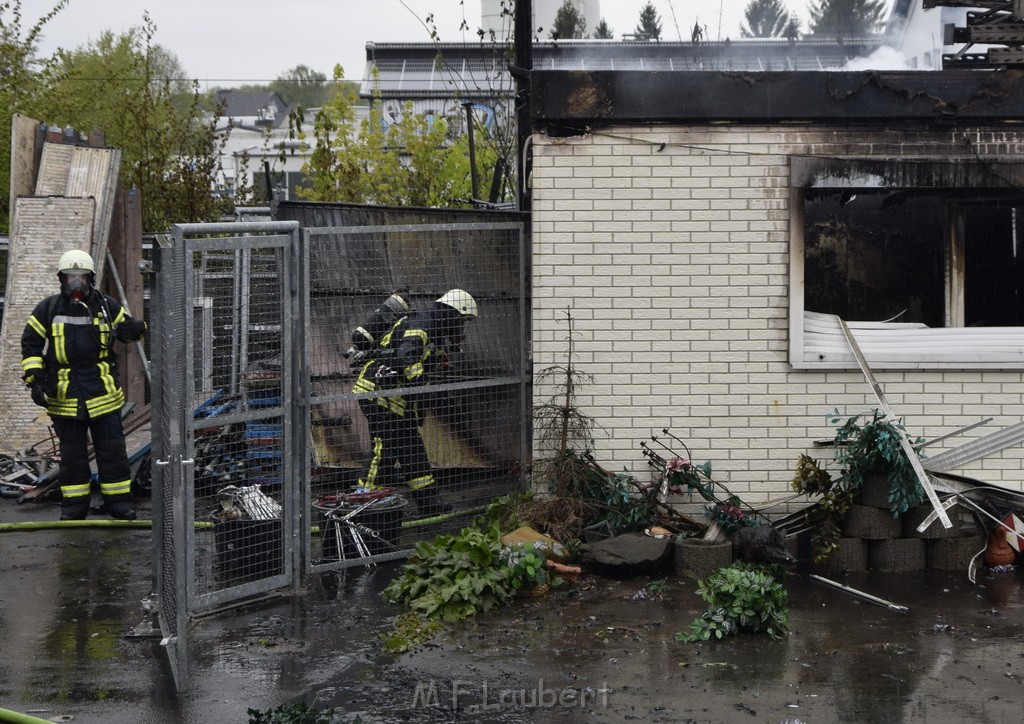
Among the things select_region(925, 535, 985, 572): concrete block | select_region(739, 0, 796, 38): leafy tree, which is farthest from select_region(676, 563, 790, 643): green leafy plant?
select_region(739, 0, 796, 38): leafy tree

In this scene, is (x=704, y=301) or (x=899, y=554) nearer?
(x=899, y=554)

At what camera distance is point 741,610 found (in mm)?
5992

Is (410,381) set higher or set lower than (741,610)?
higher

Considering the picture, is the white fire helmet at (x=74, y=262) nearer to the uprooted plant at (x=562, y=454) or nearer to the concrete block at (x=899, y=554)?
the uprooted plant at (x=562, y=454)

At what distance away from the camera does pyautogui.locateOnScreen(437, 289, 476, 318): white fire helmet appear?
7.80 meters

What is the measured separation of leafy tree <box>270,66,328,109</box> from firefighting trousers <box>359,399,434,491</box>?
7347cm

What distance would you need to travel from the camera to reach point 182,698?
5.22m

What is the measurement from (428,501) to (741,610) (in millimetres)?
2659

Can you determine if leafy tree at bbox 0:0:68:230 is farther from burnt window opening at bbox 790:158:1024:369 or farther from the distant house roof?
the distant house roof

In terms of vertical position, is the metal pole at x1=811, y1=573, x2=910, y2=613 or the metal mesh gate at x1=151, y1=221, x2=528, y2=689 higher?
the metal mesh gate at x1=151, y1=221, x2=528, y2=689

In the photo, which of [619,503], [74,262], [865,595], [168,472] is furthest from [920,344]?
[74,262]

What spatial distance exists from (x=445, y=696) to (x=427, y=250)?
140 inches

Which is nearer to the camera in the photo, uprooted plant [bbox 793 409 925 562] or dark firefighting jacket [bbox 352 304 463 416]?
uprooted plant [bbox 793 409 925 562]

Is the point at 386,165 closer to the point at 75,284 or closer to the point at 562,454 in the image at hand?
the point at 75,284
